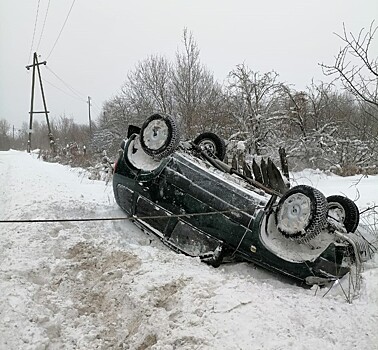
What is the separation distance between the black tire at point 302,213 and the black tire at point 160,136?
1.42m

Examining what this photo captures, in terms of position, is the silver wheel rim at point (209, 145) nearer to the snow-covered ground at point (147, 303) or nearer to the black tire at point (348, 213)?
the snow-covered ground at point (147, 303)

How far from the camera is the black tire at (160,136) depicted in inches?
174

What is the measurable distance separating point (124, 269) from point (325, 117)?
16238 millimetres

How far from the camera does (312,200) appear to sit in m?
3.35

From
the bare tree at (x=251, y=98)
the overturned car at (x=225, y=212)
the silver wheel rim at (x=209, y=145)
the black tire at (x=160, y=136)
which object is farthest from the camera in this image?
the bare tree at (x=251, y=98)

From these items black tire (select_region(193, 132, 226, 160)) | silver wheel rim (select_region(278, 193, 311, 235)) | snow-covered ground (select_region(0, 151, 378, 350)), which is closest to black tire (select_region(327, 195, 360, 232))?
snow-covered ground (select_region(0, 151, 378, 350))

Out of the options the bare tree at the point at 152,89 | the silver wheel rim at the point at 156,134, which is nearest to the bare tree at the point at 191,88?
the bare tree at the point at 152,89

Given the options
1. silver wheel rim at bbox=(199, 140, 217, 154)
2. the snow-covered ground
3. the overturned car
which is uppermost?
silver wheel rim at bbox=(199, 140, 217, 154)

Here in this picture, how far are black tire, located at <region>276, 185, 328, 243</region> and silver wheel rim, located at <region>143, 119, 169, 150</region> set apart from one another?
1.55 metres

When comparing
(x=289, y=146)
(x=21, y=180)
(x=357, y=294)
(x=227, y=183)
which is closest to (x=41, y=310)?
(x=227, y=183)

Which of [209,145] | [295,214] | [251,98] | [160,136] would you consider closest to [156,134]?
[160,136]

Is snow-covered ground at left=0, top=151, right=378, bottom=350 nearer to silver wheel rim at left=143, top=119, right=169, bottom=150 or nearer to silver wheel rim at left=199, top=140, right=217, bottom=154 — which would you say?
silver wheel rim at left=143, top=119, right=169, bottom=150

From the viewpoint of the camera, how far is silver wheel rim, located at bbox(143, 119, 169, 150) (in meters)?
4.49

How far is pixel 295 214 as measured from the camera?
349cm
